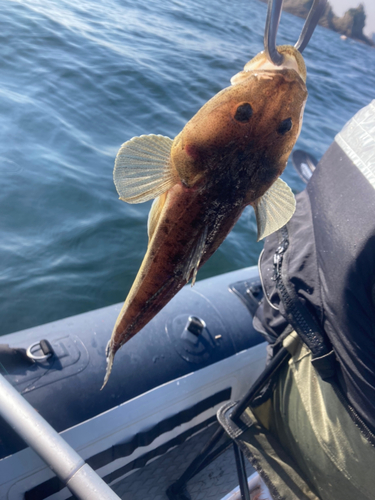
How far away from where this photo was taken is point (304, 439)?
250cm

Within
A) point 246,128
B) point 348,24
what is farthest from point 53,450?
point 348,24

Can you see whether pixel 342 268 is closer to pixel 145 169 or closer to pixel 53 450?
pixel 145 169

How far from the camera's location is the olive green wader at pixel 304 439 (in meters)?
2.24

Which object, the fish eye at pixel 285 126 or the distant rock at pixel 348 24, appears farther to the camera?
the distant rock at pixel 348 24

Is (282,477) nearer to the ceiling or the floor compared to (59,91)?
nearer to the floor

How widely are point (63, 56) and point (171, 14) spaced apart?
7774 mm

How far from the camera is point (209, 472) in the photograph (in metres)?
3.38

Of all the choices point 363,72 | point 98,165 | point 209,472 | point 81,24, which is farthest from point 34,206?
point 363,72

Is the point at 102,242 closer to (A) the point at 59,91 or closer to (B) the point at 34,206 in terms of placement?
(B) the point at 34,206

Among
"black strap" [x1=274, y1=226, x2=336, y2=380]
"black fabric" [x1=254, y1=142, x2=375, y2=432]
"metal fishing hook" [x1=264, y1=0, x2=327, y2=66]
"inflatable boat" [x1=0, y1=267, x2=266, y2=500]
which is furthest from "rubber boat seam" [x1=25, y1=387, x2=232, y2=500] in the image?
"metal fishing hook" [x1=264, y1=0, x2=327, y2=66]

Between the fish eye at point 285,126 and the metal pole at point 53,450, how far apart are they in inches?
63.2

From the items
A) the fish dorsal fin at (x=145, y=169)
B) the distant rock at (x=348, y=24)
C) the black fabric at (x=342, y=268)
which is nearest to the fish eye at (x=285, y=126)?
the fish dorsal fin at (x=145, y=169)

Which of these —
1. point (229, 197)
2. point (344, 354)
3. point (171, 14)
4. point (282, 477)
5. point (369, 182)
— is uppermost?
point (171, 14)

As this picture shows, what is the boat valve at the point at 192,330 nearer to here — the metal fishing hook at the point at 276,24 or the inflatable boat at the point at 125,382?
the inflatable boat at the point at 125,382
